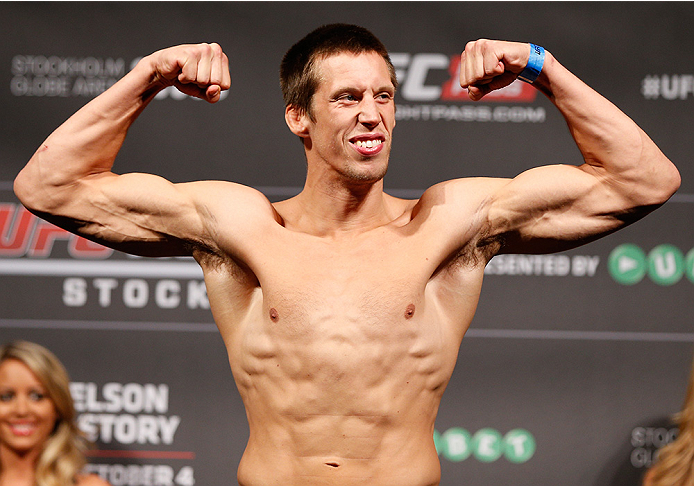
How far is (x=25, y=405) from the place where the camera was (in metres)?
2.59

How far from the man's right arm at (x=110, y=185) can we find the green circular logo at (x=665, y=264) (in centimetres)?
178

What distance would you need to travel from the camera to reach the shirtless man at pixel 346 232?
1643 millimetres

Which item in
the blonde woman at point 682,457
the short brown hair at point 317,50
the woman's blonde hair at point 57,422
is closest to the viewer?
the short brown hair at point 317,50

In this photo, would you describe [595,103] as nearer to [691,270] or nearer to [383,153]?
[383,153]

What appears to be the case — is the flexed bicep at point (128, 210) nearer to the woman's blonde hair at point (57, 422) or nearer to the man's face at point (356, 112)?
the man's face at point (356, 112)

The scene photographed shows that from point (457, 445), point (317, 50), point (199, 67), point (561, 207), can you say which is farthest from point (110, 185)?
point (457, 445)

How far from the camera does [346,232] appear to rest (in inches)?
69.6

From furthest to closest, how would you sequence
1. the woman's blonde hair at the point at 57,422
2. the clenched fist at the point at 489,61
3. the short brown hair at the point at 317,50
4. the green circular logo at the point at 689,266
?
the green circular logo at the point at 689,266 → the woman's blonde hair at the point at 57,422 → the short brown hair at the point at 317,50 → the clenched fist at the point at 489,61

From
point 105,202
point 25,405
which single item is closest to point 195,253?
point 105,202

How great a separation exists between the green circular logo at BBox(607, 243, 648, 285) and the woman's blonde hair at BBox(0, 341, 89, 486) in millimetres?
1934

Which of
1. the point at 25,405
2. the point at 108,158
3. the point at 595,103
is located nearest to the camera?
the point at 595,103

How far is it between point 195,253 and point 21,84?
1526 mm

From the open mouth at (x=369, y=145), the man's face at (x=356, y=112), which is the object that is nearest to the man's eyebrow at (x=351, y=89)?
the man's face at (x=356, y=112)

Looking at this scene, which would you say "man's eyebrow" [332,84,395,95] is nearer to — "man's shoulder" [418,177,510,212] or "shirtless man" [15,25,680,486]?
"shirtless man" [15,25,680,486]
